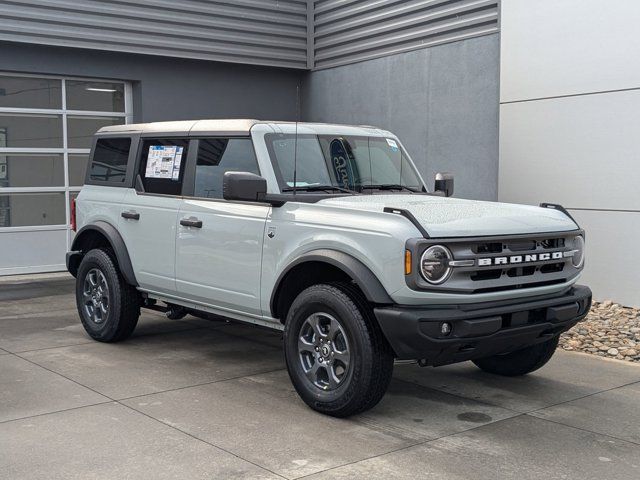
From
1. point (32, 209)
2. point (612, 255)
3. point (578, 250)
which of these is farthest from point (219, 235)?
point (32, 209)

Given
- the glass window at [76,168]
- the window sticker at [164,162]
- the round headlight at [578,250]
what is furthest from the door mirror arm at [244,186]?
the glass window at [76,168]

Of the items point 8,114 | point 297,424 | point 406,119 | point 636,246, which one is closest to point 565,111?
point 636,246

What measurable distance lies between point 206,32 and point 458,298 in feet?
29.5

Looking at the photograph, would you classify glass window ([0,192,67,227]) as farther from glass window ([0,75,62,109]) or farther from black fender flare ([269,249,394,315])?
black fender flare ([269,249,394,315])

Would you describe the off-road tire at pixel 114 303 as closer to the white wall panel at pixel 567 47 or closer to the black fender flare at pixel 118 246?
the black fender flare at pixel 118 246

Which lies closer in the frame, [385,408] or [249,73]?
[385,408]

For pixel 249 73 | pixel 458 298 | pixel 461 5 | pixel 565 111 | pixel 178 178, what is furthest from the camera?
pixel 249 73

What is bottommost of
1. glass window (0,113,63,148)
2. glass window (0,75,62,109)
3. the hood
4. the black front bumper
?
the black front bumper

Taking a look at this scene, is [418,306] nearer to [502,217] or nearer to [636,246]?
[502,217]

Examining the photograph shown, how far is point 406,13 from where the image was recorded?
12.0 meters

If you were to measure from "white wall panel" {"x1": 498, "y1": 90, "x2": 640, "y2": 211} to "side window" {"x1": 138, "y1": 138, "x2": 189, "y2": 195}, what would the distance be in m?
5.03

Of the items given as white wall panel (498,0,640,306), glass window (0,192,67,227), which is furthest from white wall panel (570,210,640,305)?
glass window (0,192,67,227)

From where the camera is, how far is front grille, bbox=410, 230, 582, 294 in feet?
16.0

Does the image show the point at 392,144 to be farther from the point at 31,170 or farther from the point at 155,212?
the point at 31,170
